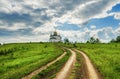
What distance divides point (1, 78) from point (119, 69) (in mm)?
17943

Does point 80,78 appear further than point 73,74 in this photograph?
No

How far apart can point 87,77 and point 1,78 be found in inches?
505

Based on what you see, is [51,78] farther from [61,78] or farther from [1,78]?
[1,78]

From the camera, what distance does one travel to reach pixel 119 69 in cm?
3375

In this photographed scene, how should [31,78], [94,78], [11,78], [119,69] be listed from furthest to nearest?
[119,69] < [11,78] < [31,78] < [94,78]

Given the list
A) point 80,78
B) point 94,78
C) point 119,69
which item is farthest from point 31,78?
point 119,69

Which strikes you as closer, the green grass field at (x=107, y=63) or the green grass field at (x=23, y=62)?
the green grass field at (x=107, y=63)

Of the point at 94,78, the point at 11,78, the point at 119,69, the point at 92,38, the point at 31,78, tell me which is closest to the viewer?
the point at 94,78

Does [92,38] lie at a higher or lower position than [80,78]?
higher

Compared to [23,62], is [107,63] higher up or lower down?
higher up

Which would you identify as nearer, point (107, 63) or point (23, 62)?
point (107, 63)

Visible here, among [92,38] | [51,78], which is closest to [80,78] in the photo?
[51,78]

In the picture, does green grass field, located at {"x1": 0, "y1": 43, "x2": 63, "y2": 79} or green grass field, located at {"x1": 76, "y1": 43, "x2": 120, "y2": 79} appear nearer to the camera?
green grass field, located at {"x1": 76, "y1": 43, "x2": 120, "y2": 79}

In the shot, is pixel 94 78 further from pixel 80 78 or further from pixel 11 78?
pixel 11 78
